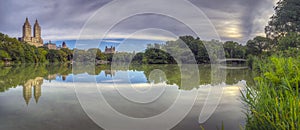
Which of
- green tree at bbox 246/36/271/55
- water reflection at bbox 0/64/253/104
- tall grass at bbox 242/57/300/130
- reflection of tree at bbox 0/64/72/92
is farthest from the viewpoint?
green tree at bbox 246/36/271/55

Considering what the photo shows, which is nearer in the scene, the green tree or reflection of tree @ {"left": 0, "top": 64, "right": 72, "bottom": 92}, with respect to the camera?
reflection of tree @ {"left": 0, "top": 64, "right": 72, "bottom": 92}

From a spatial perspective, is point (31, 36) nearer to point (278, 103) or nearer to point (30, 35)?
point (30, 35)

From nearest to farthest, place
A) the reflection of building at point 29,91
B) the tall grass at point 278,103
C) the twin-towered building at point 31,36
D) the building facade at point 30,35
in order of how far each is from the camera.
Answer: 1. the tall grass at point 278,103
2. the reflection of building at point 29,91
3. the twin-towered building at point 31,36
4. the building facade at point 30,35

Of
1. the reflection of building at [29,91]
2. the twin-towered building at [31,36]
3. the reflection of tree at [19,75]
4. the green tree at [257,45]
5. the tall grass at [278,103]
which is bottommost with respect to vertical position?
the reflection of building at [29,91]

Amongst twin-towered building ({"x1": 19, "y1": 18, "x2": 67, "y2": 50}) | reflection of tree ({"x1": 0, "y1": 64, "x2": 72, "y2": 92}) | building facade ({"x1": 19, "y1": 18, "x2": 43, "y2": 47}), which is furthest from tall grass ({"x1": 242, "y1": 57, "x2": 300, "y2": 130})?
building facade ({"x1": 19, "y1": 18, "x2": 43, "y2": 47})

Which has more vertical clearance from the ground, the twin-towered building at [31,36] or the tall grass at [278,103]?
the twin-towered building at [31,36]

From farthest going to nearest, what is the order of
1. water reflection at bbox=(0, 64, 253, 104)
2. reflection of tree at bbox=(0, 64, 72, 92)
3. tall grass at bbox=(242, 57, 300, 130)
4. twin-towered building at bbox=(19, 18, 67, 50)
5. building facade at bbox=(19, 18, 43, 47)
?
building facade at bbox=(19, 18, 43, 47) → twin-towered building at bbox=(19, 18, 67, 50) → reflection of tree at bbox=(0, 64, 72, 92) → water reflection at bbox=(0, 64, 253, 104) → tall grass at bbox=(242, 57, 300, 130)

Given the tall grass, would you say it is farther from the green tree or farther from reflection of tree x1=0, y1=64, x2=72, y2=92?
the green tree

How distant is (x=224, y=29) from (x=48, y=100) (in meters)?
13.2

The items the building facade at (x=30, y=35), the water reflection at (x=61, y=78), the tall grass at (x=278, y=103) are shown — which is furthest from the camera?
the building facade at (x=30, y=35)

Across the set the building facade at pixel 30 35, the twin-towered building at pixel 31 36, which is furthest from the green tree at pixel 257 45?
the building facade at pixel 30 35

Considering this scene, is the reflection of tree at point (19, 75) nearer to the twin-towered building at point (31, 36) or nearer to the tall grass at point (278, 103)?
the tall grass at point (278, 103)

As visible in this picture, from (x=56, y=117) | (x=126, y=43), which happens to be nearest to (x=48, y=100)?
(x=56, y=117)

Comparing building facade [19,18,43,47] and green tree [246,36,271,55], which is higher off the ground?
building facade [19,18,43,47]
